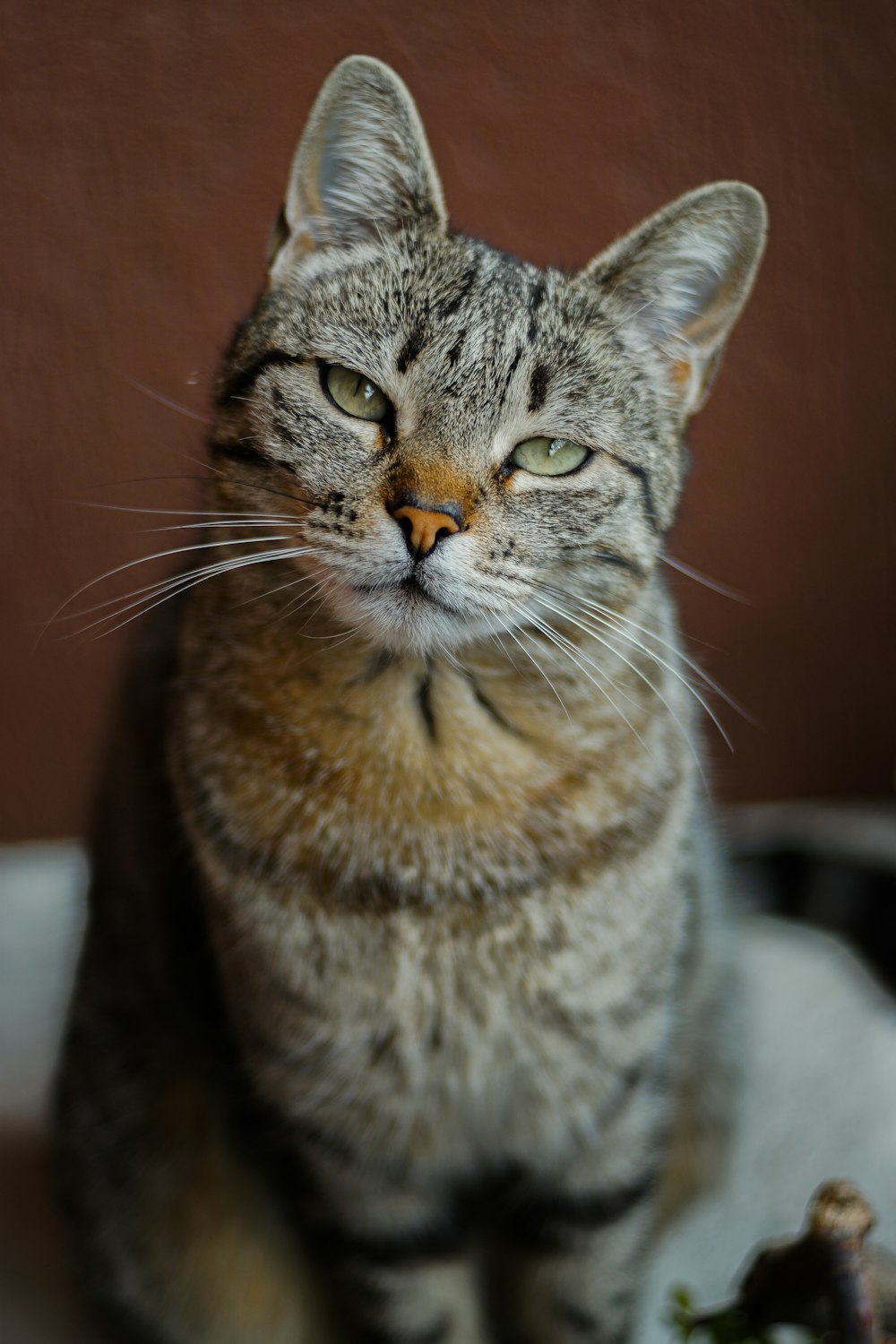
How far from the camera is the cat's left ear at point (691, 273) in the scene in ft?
2.64

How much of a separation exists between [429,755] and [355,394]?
25 cm

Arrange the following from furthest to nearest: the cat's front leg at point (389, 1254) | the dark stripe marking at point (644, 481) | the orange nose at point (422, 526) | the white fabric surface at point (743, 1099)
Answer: the white fabric surface at point (743, 1099)
the cat's front leg at point (389, 1254)
the dark stripe marking at point (644, 481)
the orange nose at point (422, 526)

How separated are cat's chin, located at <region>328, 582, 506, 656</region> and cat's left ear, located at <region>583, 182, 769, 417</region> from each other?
0.82 feet

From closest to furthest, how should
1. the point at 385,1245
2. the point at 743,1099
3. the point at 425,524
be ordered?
the point at 425,524 < the point at 385,1245 < the point at 743,1099

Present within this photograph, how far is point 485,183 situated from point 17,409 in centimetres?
47

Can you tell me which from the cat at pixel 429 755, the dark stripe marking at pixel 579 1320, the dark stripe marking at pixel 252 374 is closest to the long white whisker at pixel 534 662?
the cat at pixel 429 755

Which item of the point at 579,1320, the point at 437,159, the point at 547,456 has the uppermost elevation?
the point at 437,159

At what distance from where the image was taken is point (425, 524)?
A: 28.2 inches

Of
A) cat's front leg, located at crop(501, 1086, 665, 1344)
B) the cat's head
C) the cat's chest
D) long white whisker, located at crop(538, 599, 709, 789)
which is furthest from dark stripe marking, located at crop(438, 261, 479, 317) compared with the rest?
cat's front leg, located at crop(501, 1086, 665, 1344)

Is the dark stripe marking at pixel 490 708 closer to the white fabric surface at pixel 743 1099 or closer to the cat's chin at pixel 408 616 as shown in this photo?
the cat's chin at pixel 408 616

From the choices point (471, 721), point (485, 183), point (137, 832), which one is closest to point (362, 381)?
point (471, 721)

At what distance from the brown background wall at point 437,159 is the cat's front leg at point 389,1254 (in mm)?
589

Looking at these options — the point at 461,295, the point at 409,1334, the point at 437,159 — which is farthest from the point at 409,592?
the point at 409,1334

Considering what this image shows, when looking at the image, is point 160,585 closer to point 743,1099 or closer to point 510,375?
point 510,375
